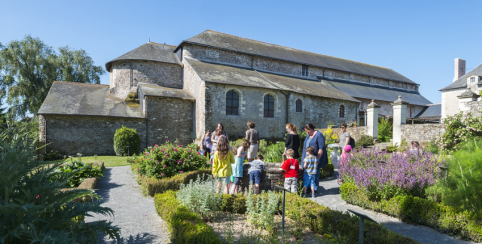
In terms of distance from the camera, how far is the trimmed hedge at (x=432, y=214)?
3600mm

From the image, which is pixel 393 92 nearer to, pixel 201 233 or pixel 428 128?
pixel 428 128

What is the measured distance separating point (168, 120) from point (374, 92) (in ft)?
70.9

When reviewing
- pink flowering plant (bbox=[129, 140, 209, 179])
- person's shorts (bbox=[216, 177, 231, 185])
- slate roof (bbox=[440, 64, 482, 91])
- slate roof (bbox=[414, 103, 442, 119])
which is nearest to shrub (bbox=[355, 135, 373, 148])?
pink flowering plant (bbox=[129, 140, 209, 179])

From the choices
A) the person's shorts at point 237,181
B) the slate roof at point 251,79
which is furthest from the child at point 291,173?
the slate roof at point 251,79

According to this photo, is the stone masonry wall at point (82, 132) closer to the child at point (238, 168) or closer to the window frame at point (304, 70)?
the child at point (238, 168)

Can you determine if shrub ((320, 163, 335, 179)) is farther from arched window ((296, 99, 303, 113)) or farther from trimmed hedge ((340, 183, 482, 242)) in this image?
arched window ((296, 99, 303, 113))

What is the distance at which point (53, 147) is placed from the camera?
1450 centimetres

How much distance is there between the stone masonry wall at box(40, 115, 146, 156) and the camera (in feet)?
47.5

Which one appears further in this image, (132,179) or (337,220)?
(132,179)

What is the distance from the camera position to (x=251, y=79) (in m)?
18.2

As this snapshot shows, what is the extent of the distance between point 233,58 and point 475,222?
62.3ft

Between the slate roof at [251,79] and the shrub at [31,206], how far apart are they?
533 inches

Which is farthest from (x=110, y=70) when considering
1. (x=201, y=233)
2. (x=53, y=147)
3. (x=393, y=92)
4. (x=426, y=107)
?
(x=426, y=107)

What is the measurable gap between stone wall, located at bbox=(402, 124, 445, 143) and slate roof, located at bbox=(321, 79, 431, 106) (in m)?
12.8
